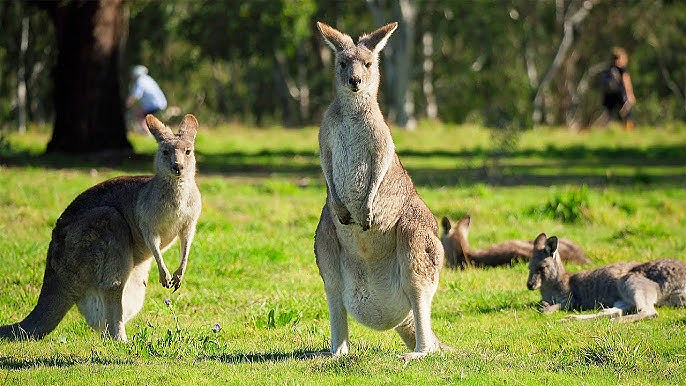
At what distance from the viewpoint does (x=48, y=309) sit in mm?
7430

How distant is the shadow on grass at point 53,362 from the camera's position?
6478mm

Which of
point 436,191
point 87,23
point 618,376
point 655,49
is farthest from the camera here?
point 655,49

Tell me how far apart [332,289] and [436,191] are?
8223 millimetres

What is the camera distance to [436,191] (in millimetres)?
14695

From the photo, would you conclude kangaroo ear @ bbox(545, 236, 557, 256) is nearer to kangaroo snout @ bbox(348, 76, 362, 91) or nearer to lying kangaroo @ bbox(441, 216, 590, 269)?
lying kangaroo @ bbox(441, 216, 590, 269)

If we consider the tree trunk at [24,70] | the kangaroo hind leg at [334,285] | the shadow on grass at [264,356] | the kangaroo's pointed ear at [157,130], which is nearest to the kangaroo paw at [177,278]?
the shadow on grass at [264,356]

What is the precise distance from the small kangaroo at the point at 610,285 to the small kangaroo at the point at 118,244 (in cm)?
294

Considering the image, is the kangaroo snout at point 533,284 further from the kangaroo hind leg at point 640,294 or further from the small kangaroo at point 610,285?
the kangaroo hind leg at point 640,294

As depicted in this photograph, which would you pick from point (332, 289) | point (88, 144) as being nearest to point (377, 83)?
point (332, 289)

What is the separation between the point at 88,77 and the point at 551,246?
10.4 metres

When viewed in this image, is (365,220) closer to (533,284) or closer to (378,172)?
(378,172)

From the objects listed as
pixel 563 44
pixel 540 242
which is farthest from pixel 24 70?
pixel 540 242

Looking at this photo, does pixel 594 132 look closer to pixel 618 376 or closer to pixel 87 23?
pixel 87 23

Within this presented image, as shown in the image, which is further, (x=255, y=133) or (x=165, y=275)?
(x=255, y=133)
